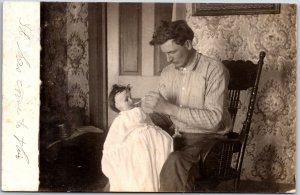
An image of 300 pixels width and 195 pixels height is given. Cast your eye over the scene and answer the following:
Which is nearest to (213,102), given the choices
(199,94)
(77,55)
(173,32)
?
(199,94)

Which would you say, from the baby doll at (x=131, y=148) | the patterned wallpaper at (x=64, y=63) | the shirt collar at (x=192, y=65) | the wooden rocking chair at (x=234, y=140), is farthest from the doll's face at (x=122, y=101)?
the wooden rocking chair at (x=234, y=140)

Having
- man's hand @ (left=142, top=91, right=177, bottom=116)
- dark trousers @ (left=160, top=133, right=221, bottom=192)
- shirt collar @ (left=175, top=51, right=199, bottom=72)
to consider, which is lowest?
dark trousers @ (left=160, top=133, right=221, bottom=192)

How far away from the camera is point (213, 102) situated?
185 centimetres

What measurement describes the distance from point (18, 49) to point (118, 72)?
0.37 m

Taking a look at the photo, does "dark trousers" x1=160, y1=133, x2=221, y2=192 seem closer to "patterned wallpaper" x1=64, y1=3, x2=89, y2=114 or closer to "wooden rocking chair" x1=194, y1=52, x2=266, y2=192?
"wooden rocking chair" x1=194, y1=52, x2=266, y2=192

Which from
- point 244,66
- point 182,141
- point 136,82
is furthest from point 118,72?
point 244,66

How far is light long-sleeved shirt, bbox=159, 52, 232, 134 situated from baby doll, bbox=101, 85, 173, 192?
3.8 inches

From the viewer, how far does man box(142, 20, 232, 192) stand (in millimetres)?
1846

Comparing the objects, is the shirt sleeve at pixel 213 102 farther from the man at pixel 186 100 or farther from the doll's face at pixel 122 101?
the doll's face at pixel 122 101

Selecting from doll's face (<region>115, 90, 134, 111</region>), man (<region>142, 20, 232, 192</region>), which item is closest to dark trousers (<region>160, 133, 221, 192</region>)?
man (<region>142, 20, 232, 192</region>)

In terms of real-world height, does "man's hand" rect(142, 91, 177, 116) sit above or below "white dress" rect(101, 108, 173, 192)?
above

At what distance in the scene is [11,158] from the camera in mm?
1879

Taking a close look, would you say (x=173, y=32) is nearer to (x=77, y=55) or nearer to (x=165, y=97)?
(x=165, y=97)

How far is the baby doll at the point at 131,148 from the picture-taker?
185 centimetres
